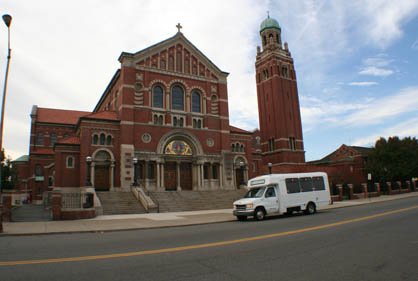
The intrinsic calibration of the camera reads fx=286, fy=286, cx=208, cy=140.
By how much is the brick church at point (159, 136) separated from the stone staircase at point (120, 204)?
3.13 metres

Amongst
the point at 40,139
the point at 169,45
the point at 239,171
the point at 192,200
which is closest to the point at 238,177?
the point at 239,171

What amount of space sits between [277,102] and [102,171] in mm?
36018

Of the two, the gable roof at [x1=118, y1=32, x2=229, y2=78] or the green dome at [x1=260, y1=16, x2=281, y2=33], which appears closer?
the gable roof at [x1=118, y1=32, x2=229, y2=78]

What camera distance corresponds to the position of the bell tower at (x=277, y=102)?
5250 centimetres

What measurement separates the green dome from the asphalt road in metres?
55.2

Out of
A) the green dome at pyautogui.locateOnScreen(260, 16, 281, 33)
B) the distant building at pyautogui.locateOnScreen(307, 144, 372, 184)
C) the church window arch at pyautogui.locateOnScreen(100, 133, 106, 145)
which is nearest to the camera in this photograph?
the church window arch at pyautogui.locateOnScreen(100, 133, 106, 145)

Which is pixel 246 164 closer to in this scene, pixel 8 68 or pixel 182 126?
pixel 182 126

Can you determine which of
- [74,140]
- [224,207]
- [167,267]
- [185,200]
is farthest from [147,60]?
[167,267]

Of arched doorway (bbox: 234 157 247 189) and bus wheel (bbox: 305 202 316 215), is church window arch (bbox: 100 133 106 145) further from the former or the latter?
bus wheel (bbox: 305 202 316 215)

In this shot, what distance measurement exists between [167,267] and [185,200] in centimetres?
2054

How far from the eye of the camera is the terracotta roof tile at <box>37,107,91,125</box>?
48.3 metres

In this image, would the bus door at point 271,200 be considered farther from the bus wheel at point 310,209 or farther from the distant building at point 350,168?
the distant building at point 350,168

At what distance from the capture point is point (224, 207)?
26.0 meters

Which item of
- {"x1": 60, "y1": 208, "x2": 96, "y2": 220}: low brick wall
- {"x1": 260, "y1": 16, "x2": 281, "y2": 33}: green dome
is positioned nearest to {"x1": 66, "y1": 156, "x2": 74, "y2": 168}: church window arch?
{"x1": 60, "y1": 208, "x2": 96, "y2": 220}: low brick wall
